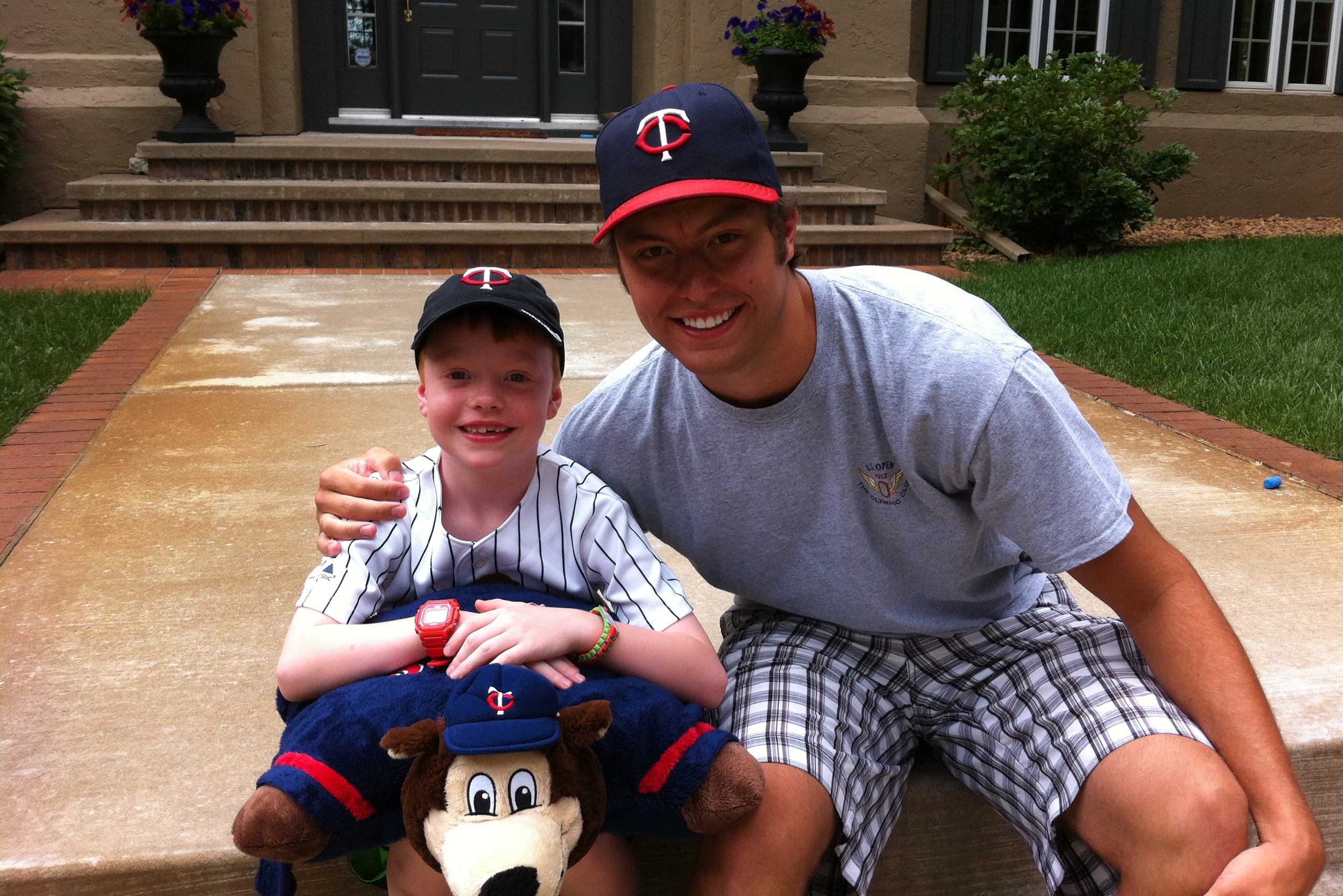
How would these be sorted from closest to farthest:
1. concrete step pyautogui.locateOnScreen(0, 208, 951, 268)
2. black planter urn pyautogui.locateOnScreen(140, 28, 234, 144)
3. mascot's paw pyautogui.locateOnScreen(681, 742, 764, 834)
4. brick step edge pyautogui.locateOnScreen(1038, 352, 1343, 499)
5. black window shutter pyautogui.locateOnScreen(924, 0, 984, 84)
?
mascot's paw pyautogui.locateOnScreen(681, 742, 764, 834), brick step edge pyautogui.locateOnScreen(1038, 352, 1343, 499), concrete step pyautogui.locateOnScreen(0, 208, 951, 268), black planter urn pyautogui.locateOnScreen(140, 28, 234, 144), black window shutter pyautogui.locateOnScreen(924, 0, 984, 84)

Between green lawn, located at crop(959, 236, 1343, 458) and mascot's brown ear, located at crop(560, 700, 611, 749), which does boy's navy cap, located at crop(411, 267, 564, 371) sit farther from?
green lawn, located at crop(959, 236, 1343, 458)

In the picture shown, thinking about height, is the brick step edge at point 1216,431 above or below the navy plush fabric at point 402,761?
below

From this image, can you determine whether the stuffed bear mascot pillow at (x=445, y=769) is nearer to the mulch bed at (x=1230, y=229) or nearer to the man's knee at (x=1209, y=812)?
the man's knee at (x=1209, y=812)

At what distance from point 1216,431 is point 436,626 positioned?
333cm

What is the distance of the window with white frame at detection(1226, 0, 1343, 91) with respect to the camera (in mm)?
10922

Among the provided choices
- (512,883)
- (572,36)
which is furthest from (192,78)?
(512,883)

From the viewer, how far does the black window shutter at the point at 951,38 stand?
384 inches

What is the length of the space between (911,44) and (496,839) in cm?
965

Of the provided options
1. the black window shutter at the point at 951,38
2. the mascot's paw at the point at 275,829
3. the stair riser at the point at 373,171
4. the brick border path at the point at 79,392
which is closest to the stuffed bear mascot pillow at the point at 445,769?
the mascot's paw at the point at 275,829

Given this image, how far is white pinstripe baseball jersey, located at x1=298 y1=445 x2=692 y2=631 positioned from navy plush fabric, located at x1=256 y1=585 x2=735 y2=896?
0.16 meters

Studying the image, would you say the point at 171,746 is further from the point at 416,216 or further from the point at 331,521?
the point at 416,216

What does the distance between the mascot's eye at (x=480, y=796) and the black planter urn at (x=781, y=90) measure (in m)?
7.18

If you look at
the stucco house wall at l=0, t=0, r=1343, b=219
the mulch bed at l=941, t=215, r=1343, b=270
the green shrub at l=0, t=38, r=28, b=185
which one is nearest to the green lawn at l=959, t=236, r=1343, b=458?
the mulch bed at l=941, t=215, r=1343, b=270

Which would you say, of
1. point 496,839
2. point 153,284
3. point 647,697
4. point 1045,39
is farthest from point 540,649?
point 1045,39
